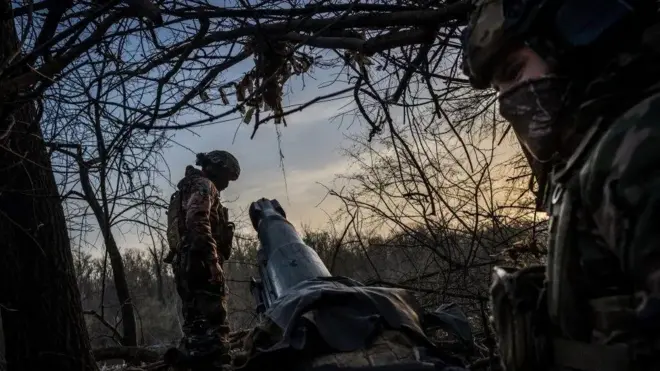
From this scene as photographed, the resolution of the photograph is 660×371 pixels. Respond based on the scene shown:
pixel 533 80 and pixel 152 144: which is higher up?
pixel 152 144

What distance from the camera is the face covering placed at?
1.32m

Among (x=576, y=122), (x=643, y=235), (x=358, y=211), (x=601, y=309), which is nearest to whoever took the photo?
(x=643, y=235)

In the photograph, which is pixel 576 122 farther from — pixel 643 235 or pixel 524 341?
pixel 524 341

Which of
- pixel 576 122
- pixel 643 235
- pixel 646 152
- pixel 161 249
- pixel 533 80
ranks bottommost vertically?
pixel 643 235

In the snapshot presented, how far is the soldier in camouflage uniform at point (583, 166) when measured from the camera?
1015mm

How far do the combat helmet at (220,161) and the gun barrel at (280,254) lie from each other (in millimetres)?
1422

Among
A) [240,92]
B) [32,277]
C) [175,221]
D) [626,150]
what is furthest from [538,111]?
[175,221]

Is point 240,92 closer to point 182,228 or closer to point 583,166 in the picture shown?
point 182,228

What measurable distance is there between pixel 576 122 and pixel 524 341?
1.60 ft

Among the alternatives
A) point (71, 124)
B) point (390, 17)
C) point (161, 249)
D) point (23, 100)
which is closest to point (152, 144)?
point (71, 124)

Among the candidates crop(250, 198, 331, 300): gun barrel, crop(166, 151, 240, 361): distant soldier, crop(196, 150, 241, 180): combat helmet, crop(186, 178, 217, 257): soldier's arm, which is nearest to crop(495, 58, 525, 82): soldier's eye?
crop(250, 198, 331, 300): gun barrel

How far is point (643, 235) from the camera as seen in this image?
979 mm

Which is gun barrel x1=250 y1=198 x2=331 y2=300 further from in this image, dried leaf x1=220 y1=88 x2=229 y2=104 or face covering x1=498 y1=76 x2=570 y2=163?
face covering x1=498 y1=76 x2=570 y2=163

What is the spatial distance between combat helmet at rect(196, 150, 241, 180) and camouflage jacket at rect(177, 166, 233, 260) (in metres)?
0.22
